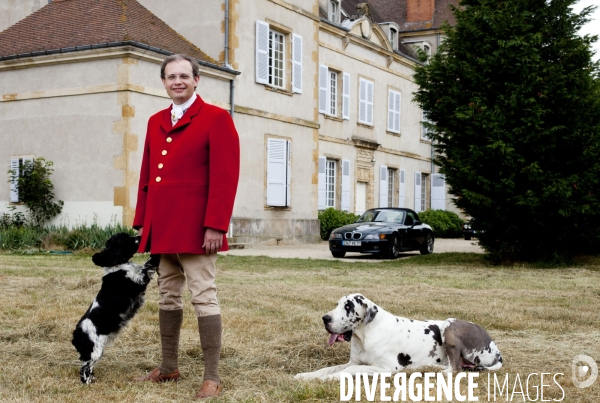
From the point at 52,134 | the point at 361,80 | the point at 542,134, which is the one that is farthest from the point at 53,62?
the point at 361,80

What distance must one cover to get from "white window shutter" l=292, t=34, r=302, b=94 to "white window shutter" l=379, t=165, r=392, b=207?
8533mm

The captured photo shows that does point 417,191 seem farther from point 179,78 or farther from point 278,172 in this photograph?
point 179,78

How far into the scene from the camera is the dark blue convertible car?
60.3 ft

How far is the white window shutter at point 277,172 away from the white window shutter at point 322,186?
351 centimetres

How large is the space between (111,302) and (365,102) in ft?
86.6

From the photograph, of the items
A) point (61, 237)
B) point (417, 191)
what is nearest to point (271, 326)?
point (61, 237)

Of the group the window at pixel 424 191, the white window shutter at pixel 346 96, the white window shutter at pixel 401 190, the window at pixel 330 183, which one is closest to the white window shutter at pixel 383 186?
the white window shutter at pixel 401 190

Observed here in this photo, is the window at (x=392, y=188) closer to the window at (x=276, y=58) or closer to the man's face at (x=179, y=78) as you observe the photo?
the window at (x=276, y=58)

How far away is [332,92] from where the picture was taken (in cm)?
2919

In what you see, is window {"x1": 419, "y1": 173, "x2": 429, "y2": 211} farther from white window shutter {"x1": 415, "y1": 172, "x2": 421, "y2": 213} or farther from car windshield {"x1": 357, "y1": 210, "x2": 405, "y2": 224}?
car windshield {"x1": 357, "y1": 210, "x2": 405, "y2": 224}

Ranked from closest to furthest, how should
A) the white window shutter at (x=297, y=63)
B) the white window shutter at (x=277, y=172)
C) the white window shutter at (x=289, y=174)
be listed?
the white window shutter at (x=277, y=172)
the white window shutter at (x=289, y=174)
the white window shutter at (x=297, y=63)

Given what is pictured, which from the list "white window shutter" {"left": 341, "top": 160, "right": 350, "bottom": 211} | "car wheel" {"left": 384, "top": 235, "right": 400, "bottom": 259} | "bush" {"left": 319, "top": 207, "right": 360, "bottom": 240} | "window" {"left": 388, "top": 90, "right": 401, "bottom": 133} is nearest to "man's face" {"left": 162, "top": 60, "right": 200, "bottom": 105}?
"car wheel" {"left": 384, "top": 235, "right": 400, "bottom": 259}

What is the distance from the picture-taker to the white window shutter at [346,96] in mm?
29281

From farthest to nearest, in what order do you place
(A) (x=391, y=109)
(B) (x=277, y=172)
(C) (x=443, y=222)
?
(C) (x=443, y=222) → (A) (x=391, y=109) → (B) (x=277, y=172)
